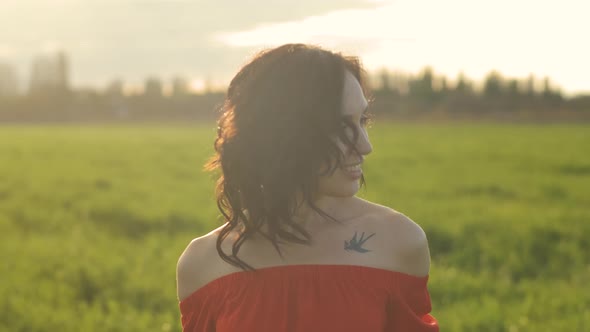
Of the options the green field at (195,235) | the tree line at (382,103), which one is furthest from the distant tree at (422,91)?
the green field at (195,235)

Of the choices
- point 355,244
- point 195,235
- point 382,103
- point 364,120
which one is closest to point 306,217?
point 355,244

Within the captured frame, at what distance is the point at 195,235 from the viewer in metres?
8.65

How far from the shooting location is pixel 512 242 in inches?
303

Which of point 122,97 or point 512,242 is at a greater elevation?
point 512,242

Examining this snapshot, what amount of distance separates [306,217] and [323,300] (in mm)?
170

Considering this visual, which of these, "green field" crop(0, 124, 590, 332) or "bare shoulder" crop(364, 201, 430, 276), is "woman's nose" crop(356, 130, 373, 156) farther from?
"green field" crop(0, 124, 590, 332)

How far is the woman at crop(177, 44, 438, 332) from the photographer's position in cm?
150

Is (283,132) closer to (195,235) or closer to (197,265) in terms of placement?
(197,265)

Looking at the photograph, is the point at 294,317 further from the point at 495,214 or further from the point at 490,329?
the point at 495,214

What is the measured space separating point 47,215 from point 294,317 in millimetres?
8480

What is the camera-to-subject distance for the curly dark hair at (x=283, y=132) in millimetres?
1499

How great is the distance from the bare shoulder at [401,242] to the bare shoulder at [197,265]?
1.09ft

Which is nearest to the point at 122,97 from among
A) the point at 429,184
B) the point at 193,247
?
the point at 429,184

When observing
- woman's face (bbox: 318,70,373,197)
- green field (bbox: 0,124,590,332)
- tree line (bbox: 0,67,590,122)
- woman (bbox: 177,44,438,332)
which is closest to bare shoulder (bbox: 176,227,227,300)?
woman (bbox: 177,44,438,332)
